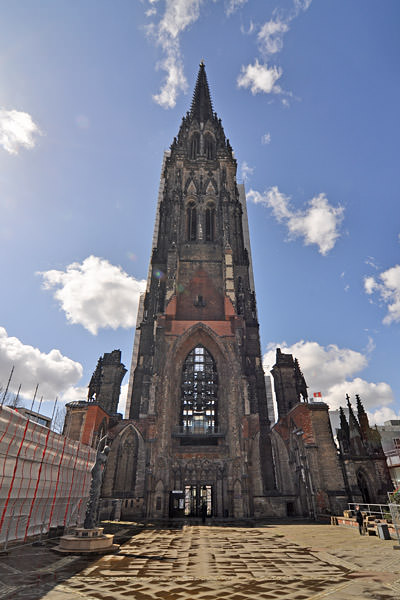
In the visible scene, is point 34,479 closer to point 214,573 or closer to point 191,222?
point 214,573

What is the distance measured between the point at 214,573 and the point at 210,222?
3217 cm

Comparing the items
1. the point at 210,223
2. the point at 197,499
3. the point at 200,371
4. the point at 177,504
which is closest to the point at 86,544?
the point at 177,504

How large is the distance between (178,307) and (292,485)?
16.7 m

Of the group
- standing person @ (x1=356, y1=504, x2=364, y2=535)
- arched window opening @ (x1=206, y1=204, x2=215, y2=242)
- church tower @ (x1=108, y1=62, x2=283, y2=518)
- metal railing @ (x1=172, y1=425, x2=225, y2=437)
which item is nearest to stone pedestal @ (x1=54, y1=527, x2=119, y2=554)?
standing person @ (x1=356, y1=504, x2=364, y2=535)

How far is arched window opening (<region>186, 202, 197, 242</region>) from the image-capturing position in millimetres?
34812

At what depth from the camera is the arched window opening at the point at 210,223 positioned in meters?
34.9

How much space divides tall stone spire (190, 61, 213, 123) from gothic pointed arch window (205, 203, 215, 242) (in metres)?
16.3

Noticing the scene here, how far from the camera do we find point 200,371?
27453mm

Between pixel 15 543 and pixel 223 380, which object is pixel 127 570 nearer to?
pixel 15 543

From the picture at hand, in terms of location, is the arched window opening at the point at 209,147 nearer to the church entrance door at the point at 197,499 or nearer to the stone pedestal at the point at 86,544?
the church entrance door at the point at 197,499

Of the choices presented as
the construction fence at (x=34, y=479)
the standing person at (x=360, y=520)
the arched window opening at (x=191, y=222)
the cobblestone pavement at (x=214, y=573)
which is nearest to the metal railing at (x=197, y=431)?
the construction fence at (x=34, y=479)

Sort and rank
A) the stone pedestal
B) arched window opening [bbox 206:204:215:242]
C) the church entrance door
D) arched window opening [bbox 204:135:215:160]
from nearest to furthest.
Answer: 1. the stone pedestal
2. the church entrance door
3. arched window opening [bbox 206:204:215:242]
4. arched window opening [bbox 204:135:215:160]

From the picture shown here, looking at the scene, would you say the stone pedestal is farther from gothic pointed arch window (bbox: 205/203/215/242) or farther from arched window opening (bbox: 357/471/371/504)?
gothic pointed arch window (bbox: 205/203/215/242)

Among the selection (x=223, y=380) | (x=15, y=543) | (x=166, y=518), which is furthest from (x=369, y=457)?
(x=15, y=543)
